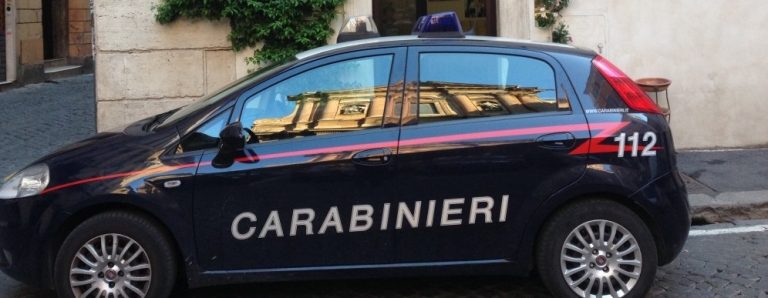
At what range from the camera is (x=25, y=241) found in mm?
4926

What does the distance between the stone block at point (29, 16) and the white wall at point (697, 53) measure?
979cm

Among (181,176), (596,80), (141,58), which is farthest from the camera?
(141,58)

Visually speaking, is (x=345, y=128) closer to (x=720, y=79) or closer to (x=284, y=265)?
(x=284, y=265)

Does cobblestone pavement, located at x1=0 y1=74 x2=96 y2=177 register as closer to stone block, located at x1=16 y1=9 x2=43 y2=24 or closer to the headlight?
stone block, located at x1=16 y1=9 x2=43 y2=24

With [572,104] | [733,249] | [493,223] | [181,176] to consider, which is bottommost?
[733,249]

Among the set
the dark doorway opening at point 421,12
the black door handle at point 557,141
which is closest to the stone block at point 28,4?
the dark doorway opening at point 421,12

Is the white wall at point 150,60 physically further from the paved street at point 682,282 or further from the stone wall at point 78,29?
the stone wall at point 78,29

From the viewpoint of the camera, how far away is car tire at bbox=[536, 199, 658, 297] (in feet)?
16.5

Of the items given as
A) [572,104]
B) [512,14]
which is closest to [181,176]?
[572,104]

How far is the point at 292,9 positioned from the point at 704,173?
4.40 m

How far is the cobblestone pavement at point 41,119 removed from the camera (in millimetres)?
9836

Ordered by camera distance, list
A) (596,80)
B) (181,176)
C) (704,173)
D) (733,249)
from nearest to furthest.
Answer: (181,176) → (596,80) → (733,249) → (704,173)

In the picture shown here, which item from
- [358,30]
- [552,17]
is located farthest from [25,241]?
[552,17]

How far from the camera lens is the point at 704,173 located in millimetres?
8734
